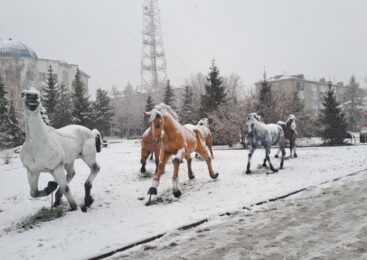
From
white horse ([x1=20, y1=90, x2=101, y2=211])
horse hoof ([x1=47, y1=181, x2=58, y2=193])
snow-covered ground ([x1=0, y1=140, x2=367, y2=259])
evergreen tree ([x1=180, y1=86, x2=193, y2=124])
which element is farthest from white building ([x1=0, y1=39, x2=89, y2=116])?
horse hoof ([x1=47, y1=181, x2=58, y2=193])

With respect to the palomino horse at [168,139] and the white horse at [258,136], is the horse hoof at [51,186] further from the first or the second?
the white horse at [258,136]

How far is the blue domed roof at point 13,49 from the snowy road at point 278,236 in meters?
61.7

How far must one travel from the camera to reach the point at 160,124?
31.0 ft

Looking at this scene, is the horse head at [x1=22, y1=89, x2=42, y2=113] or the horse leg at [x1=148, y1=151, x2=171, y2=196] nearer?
the horse head at [x1=22, y1=89, x2=42, y2=113]

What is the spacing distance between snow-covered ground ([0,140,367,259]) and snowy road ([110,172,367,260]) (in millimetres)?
557

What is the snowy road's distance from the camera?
5.26 meters

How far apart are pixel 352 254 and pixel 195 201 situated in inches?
172

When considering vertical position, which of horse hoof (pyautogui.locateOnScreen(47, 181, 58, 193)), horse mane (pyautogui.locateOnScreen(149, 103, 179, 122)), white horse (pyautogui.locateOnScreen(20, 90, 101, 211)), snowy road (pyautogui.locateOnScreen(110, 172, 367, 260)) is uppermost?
horse mane (pyautogui.locateOnScreen(149, 103, 179, 122))

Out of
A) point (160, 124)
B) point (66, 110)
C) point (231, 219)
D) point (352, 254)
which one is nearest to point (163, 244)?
point (231, 219)

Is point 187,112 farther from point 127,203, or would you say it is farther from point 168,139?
point 127,203

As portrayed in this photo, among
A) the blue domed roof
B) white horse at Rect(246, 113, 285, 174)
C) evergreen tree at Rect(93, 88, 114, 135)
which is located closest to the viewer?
white horse at Rect(246, 113, 285, 174)

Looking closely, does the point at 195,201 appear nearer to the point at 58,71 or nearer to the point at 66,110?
the point at 66,110

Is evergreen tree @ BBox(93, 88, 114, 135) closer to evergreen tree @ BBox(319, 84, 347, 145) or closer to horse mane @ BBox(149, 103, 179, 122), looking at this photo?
evergreen tree @ BBox(319, 84, 347, 145)

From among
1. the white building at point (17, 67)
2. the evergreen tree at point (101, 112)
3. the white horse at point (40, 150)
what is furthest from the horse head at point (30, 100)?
the white building at point (17, 67)
